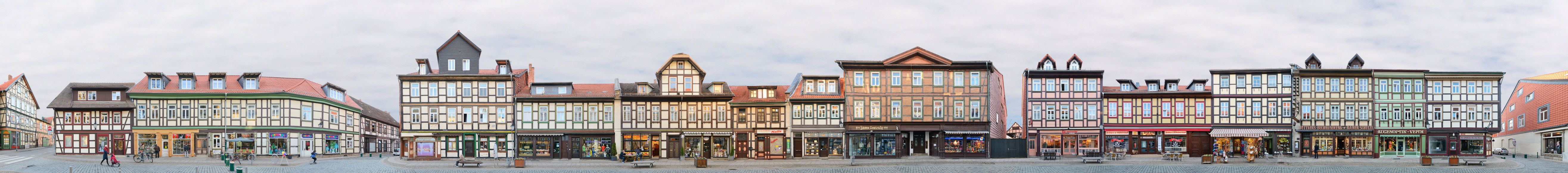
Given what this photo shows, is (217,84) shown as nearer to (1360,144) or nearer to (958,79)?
(958,79)

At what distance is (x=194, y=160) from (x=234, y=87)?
5.13 metres

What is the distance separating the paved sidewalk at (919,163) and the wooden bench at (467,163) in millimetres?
177

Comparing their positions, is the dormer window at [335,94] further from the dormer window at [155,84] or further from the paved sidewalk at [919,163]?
the paved sidewalk at [919,163]

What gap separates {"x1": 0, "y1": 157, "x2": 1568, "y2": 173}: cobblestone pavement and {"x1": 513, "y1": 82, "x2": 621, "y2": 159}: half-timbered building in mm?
7797

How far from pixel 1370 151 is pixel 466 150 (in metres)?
43.2

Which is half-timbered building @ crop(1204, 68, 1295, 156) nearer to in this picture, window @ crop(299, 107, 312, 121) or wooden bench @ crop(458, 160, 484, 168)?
wooden bench @ crop(458, 160, 484, 168)

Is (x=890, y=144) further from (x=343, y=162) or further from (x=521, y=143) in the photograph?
(x=343, y=162)

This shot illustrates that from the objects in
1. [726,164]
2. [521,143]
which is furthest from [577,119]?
[726,164]

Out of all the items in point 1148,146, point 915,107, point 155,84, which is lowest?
point 1148,146

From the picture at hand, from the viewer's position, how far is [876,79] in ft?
160

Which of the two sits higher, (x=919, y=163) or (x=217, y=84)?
(x=217, y=84)

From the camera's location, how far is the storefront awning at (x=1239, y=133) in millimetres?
50250

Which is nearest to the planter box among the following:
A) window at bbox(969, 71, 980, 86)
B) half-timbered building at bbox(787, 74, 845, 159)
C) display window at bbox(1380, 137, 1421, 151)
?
half-timbered building at bbox(787, 74, 845, 159)

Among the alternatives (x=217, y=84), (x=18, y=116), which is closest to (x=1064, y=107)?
(x=217, y=84)
